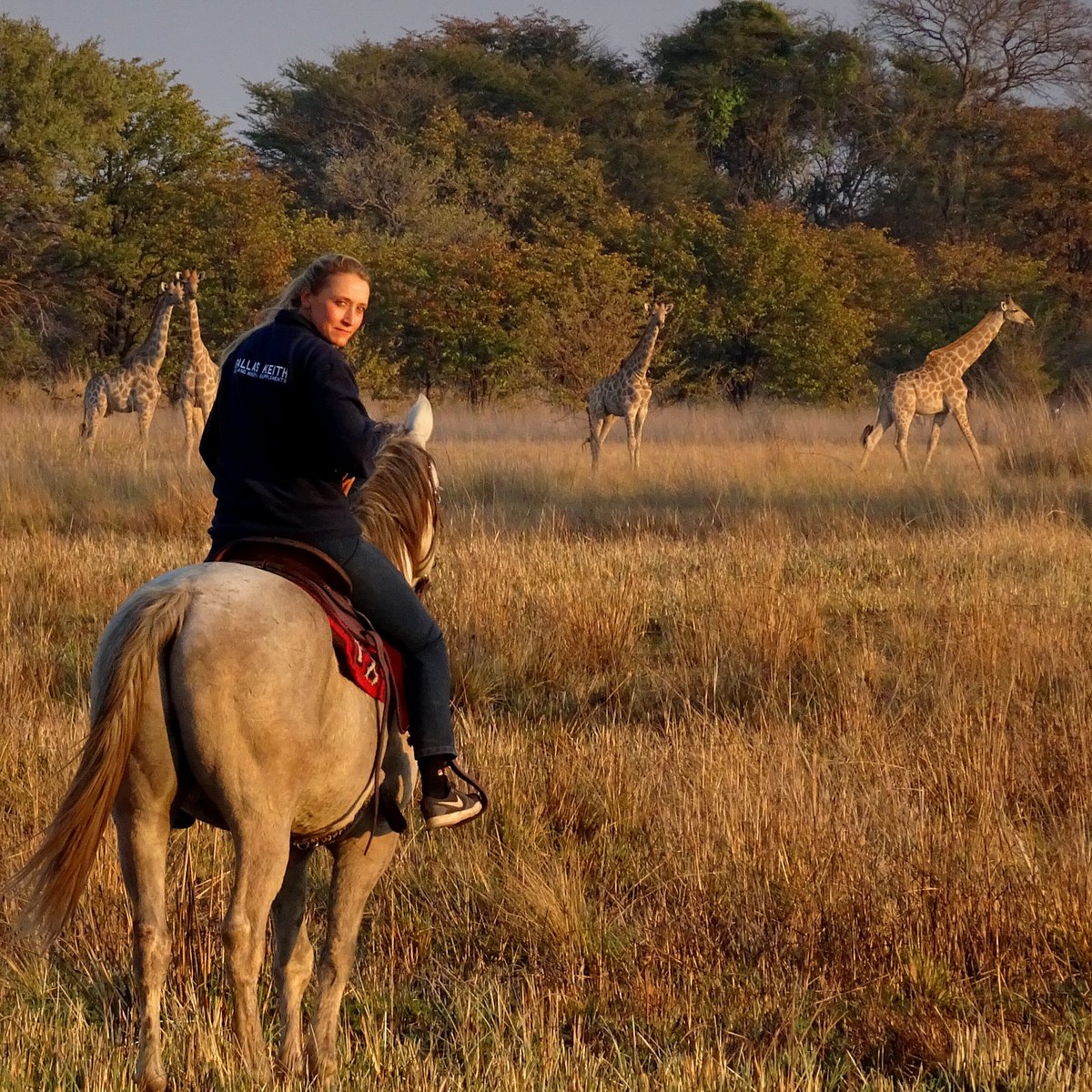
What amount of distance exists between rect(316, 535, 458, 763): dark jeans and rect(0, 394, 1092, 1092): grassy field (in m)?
0.79

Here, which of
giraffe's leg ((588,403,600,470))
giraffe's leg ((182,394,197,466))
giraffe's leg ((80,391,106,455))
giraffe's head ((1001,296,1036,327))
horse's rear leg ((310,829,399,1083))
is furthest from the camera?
giraffe's head ((1001,296,1036,327))

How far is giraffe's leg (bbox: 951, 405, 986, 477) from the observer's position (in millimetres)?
17212

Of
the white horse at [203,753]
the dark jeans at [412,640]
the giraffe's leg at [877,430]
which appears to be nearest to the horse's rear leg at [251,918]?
the white horse at [203,753]

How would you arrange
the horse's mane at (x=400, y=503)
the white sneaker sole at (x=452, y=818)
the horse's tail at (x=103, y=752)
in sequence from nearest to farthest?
the horse's tail at (x=103, y=752) < the white sneaker sole at (x=452, y=818) < the horse's mane at (x=400, y=503)

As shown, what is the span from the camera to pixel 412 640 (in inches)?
154

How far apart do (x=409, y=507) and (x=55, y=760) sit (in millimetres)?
2405

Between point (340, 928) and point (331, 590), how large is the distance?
0.89 meters

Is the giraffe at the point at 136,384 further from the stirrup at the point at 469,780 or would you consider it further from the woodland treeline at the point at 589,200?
the stirrup at the point at 469,780

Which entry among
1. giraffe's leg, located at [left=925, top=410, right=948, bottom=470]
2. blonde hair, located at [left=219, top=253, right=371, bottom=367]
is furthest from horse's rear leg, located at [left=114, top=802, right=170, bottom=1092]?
giraffe's leg, located at [left=925, top=410, right=948, bottom=470]

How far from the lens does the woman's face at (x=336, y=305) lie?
13.0 feet

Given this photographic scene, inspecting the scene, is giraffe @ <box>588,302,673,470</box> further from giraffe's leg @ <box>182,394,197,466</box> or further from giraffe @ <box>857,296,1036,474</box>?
giraffe's leg @ <box>182,394,197,466</box>

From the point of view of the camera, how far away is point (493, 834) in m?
5.31

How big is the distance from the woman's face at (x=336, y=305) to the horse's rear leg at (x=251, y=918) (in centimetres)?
138

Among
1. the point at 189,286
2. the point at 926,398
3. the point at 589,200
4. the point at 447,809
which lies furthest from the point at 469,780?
the point at 589,200
